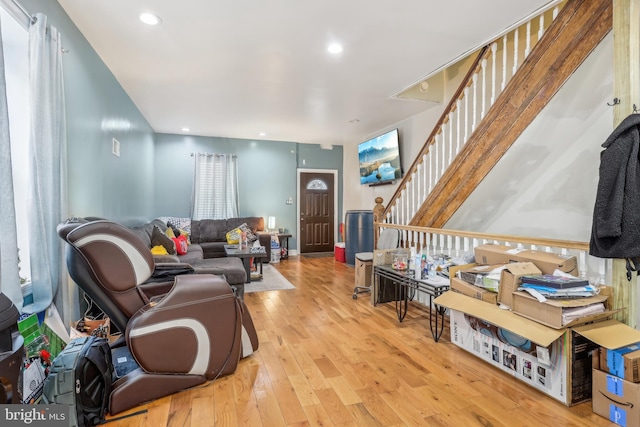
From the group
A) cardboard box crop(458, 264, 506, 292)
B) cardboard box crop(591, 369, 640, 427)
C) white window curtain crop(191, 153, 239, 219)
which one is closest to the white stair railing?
cardboard box crop(458, 264, 506, 292)

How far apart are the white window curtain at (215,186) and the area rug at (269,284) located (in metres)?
2.06

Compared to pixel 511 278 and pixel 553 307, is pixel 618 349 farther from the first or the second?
pixel 511 278

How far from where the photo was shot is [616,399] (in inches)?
68.6

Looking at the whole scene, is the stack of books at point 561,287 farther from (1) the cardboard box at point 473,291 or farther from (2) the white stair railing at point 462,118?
(2) the white stair railing at point 462,118

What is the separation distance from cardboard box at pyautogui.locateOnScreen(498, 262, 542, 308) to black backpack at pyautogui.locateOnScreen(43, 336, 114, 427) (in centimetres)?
257

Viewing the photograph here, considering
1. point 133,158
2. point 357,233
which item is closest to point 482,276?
point 357,233

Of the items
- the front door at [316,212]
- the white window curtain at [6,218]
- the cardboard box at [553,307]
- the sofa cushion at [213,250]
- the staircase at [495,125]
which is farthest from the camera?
the front door at [316,212]

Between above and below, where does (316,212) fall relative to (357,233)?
above

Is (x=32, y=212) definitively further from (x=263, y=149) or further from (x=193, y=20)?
(x=263, y=149)

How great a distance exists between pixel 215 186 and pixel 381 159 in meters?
3.54

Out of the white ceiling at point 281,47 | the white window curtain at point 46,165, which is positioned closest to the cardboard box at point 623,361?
the white ceiling at point 281,47

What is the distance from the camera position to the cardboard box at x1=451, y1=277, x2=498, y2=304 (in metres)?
2.36

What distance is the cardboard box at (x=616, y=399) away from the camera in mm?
1666

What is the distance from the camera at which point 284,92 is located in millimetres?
4164
